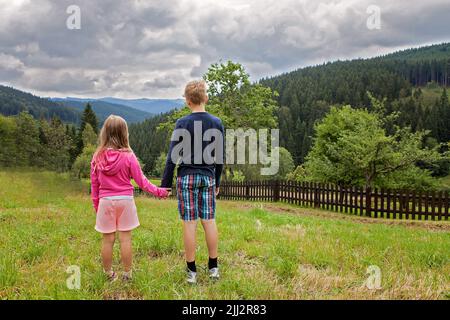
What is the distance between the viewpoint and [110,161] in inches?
157

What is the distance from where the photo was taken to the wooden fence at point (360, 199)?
17312 millimetres

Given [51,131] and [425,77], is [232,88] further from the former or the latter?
[425,77]

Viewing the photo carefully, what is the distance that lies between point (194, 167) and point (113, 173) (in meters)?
0.89

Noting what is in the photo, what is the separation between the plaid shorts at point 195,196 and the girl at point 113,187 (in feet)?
1.06

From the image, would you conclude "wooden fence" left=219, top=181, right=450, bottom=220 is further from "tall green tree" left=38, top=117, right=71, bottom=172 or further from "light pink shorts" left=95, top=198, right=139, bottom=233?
"tall green tree" left=38, top=117, right=71, bottom=172

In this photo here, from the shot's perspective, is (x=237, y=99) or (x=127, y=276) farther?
(x=237, y=99)

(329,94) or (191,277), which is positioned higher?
(329,94)

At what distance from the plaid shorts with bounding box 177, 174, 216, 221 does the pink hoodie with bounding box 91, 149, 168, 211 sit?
32 cm

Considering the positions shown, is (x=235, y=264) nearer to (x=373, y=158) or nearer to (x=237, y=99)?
(x=373, y=158)

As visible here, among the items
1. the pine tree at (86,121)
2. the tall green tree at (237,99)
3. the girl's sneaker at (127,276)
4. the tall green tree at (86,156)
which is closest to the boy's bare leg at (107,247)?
the girl's sneaker at (127,276)

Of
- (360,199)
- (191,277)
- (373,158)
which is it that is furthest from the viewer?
(373,158)

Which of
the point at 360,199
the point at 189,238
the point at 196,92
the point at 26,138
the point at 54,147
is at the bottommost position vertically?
the point at 360,199

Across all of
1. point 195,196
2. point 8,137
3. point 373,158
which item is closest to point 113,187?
point 195,196
